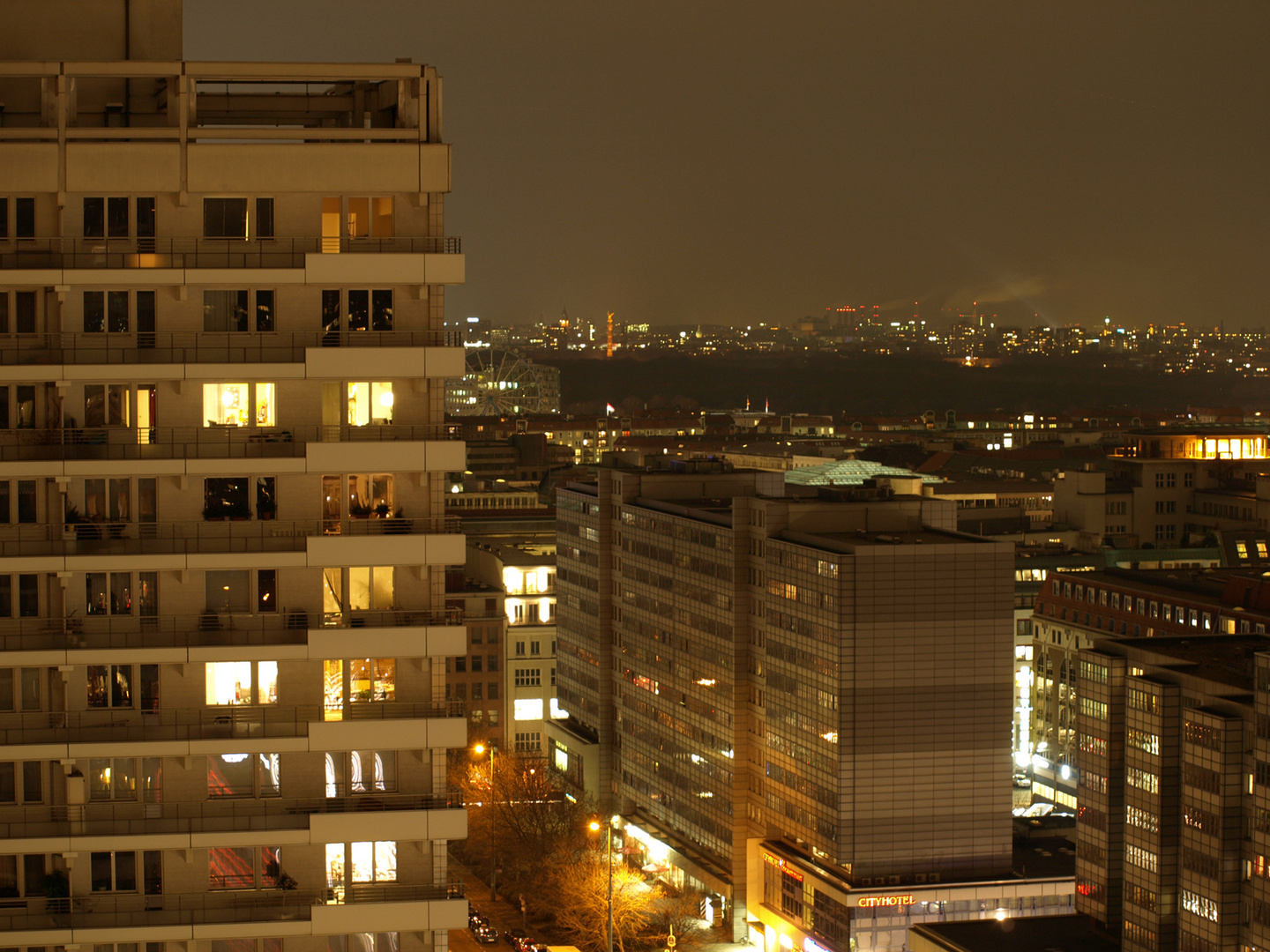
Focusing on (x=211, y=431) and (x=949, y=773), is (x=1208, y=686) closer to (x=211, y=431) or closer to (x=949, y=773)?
(x=949, y=773)

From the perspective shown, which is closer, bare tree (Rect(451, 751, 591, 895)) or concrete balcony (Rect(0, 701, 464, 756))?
concrete balcony (Rect(0, 701, 464, 756))

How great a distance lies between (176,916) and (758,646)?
3795 cm

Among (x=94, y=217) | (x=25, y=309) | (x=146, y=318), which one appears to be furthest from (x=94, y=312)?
(x=94, y=217)

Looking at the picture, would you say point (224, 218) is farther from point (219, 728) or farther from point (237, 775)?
point (237, 775)

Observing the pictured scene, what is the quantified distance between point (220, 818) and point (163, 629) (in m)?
1.72

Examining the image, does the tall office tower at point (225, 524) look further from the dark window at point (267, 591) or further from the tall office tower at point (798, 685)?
the tall office tower at point (798, 685)

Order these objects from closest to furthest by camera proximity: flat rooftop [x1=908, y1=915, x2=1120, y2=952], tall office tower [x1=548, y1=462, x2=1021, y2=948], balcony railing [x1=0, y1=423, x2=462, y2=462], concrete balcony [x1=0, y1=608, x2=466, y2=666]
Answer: concrete balcony [x1=0, y1=608, x2=466, y2=666] < balcony railing [x1=0, y1=423, x2=462, y2=462] < flat rooftop [x1=908, y1=915, x2=1120, y2=952] < tall office tower [x1=548, y1=462, x2=1021, y2=948]

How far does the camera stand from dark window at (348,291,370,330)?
50.9ft

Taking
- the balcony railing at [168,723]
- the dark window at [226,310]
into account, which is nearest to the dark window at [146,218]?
the dark window at [226,310]

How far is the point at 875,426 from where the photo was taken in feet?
616

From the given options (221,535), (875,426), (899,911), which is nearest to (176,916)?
(221,535)

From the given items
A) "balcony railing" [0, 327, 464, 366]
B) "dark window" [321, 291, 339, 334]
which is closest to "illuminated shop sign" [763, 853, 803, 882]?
"balcony railing" [0, 327, 464, 366]

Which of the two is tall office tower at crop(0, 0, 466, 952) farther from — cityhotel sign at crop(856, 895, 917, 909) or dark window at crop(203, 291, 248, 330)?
cityhotel sign at crop(856, 895, 917, 909)

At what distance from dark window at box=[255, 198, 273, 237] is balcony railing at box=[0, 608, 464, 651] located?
10.9 feet
